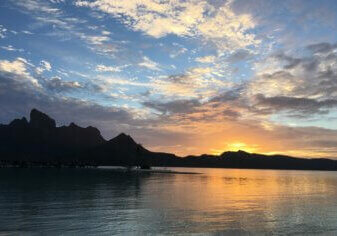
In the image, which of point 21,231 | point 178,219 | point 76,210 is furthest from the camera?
point 76,210

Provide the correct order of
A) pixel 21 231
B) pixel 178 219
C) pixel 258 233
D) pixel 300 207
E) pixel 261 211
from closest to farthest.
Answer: pixel 21 231 → pixel 258 233 → pixel 178 219 → pixel 261 211 → pixel 300 207

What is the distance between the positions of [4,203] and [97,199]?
56.0ft

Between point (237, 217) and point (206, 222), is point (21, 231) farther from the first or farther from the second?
point (237, 217)

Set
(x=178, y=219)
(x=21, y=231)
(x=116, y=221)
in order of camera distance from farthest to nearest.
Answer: (x=178, y=219) → (x=116, y=221) → (x=21, y=231)

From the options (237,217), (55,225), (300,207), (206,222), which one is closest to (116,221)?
(55,225)

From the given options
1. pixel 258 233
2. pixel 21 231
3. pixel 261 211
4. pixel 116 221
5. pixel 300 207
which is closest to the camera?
pixel 21 231

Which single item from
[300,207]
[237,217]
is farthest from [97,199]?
[300,207]

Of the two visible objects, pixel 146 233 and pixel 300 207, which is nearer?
pixel 146 233

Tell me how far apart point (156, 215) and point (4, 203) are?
87.5 feet

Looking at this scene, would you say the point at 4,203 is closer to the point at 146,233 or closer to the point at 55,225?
the point at 55,225

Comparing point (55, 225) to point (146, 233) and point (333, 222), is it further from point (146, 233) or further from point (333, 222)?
point (333, 222)

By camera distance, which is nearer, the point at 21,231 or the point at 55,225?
the point at 21,231

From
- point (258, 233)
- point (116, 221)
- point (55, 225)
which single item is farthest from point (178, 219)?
point (55, 225)

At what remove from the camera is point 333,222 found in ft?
176
